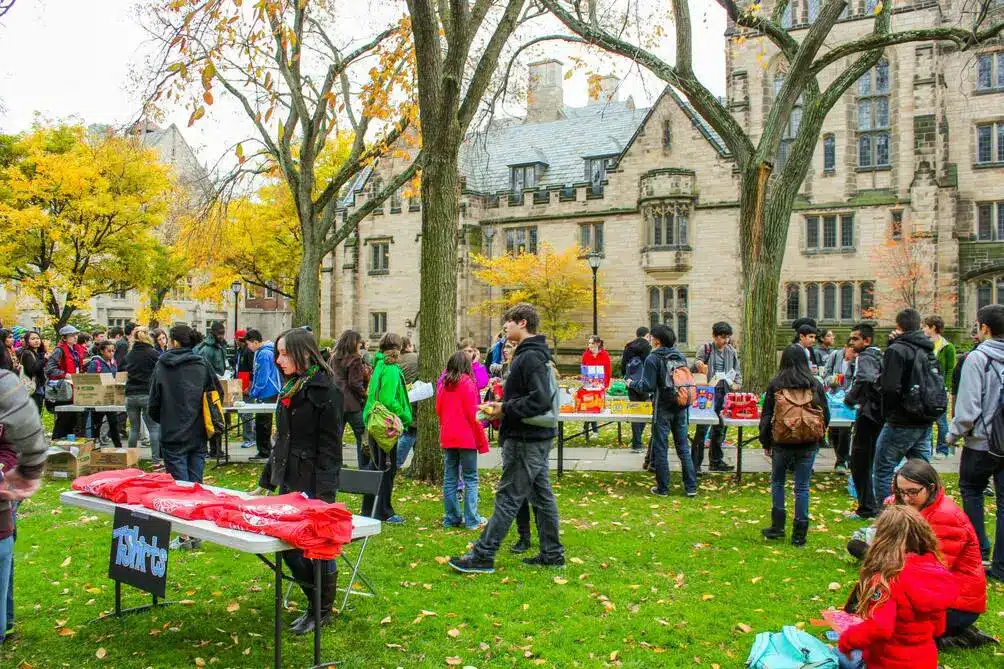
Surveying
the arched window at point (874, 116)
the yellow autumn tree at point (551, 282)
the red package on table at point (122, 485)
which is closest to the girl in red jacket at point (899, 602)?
the red package on table at point (122, 485)

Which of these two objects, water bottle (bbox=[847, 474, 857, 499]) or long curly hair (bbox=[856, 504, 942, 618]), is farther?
water bottle (bbox=[847, 474, 857, 499])

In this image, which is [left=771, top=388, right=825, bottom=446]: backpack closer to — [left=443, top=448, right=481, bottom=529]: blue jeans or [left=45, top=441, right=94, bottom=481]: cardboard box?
[left=443, top=448, right=481, bottom=529]: blue jeans

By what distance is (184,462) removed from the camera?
7.79 metres

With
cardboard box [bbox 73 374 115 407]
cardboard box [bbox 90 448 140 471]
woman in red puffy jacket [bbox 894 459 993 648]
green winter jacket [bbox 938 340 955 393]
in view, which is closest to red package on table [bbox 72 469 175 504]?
cardboard box [bbox 90 448 140 471]

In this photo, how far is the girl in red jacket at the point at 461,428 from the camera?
785 cm

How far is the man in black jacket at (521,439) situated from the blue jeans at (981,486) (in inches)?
133

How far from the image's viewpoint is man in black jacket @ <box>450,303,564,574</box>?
6.47m

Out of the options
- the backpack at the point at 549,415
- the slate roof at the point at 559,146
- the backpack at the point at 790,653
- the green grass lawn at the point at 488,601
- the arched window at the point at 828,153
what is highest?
the slate roof at the point at 559,146

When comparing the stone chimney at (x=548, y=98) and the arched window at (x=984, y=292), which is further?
the stone chimney at (x=548, y=98)

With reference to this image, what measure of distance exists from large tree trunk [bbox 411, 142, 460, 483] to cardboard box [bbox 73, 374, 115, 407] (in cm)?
583

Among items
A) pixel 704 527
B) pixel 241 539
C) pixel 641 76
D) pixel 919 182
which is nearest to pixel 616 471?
pixel 704 527

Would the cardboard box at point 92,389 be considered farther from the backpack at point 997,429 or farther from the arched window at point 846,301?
the arched window at point 846,301

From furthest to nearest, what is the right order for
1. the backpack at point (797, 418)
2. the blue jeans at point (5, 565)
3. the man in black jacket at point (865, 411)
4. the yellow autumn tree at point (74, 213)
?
the yellow autumn tree at point (74, 213)
the man in black jacket at point (865, 411)
the backpack at point (797, 418)
the blue jeans at point (5, 565)

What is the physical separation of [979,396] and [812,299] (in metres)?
25.9
